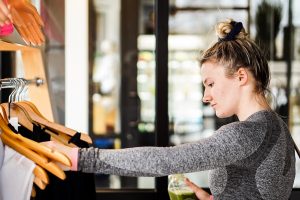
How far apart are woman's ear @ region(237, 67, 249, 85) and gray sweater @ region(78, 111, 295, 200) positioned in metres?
0.11

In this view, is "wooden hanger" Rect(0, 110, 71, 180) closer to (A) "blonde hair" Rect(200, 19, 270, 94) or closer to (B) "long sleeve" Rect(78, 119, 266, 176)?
(B) "long sleeve" Rect(78, 119, 266, 176)

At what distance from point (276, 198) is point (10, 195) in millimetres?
797

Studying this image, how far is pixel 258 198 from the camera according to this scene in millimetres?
1435

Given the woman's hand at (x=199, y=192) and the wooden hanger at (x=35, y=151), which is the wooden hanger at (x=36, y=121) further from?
the woman's hand at (x=199, y=192)

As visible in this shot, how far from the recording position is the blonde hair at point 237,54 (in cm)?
147

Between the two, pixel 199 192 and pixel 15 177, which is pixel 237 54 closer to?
pixel 199 192

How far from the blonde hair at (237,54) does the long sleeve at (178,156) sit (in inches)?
8.0

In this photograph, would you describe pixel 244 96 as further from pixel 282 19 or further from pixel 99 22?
pixel 99 22

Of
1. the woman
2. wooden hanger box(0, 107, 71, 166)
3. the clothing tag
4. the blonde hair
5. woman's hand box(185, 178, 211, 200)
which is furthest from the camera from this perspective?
woman's hand box(185, 178, 211, 200)

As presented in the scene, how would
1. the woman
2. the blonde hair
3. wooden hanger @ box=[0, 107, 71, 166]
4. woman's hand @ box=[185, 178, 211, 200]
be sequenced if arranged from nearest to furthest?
wooden hanger @ box=[0, 107, 71, 166], the woman, the blonde hair, woman's hand @ box=[185, 178, 211, 200]

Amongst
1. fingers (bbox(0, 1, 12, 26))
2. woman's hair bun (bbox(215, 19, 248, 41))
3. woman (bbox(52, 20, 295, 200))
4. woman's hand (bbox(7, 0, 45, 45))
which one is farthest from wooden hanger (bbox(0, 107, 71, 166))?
woman's hair bun (bbox(215, 19, 248, 41))

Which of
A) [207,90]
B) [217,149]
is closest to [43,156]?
[217,149]

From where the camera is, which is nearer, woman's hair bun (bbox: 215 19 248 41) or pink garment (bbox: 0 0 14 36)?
pink garment (bbox: 0 0 14 36)

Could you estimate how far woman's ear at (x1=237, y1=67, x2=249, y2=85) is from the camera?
1.46 m
